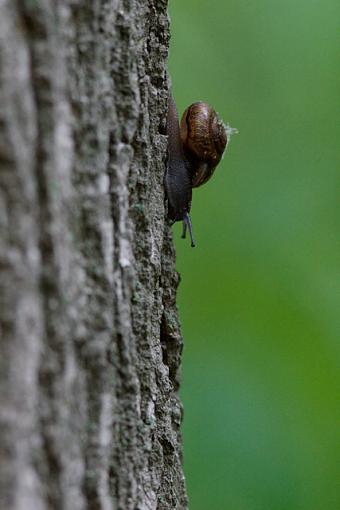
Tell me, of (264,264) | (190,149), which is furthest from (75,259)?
(264,264)

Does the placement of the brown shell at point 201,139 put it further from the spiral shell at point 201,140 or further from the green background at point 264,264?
the green background at point 264,264

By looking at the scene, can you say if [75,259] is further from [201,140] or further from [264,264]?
[264,264]

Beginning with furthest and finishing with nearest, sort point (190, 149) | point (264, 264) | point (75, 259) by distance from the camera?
point (264, 264) < point (190, 149) < point (75, 259)

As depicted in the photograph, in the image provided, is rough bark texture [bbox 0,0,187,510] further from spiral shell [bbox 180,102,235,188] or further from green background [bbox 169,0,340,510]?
green background [bbox 169,0,340,510]

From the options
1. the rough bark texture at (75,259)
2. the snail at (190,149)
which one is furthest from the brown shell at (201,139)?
the rough bark texture at (75,259)

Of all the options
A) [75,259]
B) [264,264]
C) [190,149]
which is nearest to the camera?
[75,259]

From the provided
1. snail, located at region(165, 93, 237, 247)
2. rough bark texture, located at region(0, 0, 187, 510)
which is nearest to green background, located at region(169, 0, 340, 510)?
snail, located at region(165, 93, 237, 247)
